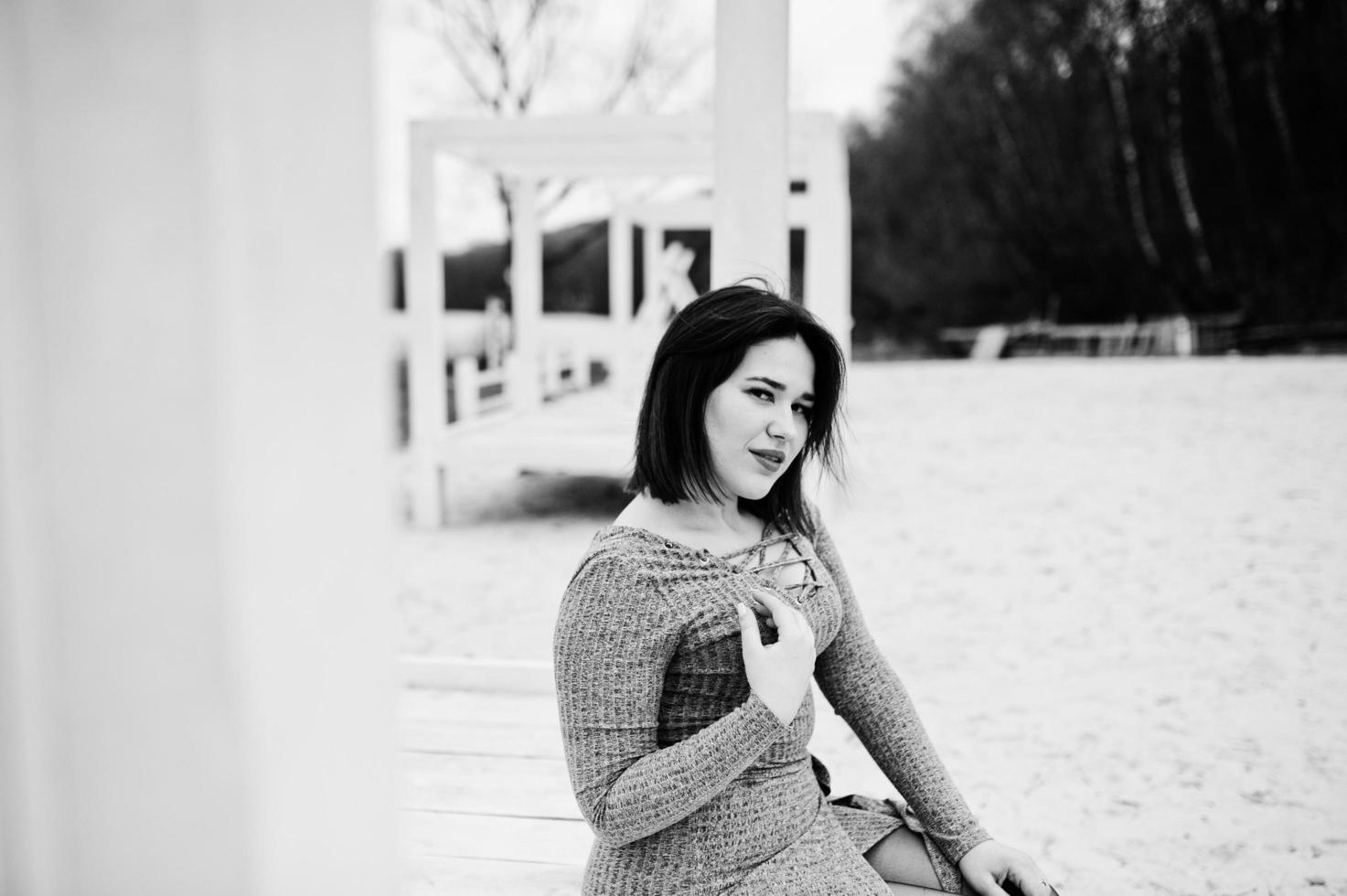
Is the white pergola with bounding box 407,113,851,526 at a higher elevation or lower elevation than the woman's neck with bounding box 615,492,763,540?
higher

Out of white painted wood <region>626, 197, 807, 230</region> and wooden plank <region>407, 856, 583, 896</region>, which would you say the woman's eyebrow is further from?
white painted wood <region>626, 197, 807, 230</region>

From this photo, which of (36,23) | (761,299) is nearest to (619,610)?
(761,299)

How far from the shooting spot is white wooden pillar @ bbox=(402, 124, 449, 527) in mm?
6320

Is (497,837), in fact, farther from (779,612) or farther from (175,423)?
(175,423)

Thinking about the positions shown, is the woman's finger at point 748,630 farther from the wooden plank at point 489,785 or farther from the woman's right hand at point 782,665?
the wooden plank at point 489,785

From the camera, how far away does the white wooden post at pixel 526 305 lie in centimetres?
860

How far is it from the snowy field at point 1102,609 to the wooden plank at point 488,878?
1.23 m

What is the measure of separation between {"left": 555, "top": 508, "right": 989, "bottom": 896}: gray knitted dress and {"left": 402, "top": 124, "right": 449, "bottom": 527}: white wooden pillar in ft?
17.8

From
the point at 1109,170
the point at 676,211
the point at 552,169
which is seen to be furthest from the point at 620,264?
the point at 1109,170

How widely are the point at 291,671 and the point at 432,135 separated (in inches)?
241

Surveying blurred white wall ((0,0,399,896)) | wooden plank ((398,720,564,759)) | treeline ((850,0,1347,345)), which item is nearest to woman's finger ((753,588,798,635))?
blurred white wall ((0,0,399,896))

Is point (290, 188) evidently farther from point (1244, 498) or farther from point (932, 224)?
point (932, 224)

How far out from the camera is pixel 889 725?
4.72 ft

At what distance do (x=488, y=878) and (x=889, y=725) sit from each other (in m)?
0.84
